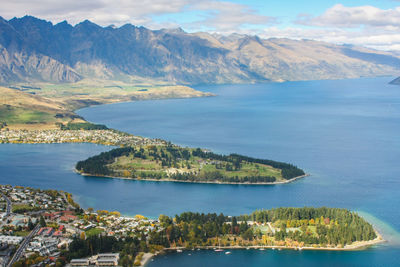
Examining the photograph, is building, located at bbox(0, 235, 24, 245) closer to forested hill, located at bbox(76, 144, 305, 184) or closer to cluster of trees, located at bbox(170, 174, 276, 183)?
forested hill, located at bbox(76, 144, 305, 184)

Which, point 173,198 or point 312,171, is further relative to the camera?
point 312,171

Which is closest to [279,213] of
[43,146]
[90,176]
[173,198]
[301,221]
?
[301,221]

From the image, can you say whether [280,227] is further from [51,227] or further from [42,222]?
[42,222]

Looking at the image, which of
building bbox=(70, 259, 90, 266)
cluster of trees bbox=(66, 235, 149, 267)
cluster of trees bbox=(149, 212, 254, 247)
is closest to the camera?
building bbox=(70, 259, 90, 266)

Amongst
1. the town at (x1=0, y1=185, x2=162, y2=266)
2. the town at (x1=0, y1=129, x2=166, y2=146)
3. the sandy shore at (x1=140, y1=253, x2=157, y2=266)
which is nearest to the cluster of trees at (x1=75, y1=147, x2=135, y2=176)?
Answer: the town at (x1=0, y1=129, x2=166, y2=146)

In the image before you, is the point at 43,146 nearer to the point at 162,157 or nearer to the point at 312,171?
the point at 162,157

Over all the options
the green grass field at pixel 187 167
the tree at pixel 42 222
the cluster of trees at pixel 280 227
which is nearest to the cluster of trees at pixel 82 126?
the green grass field at pixel 187 167
